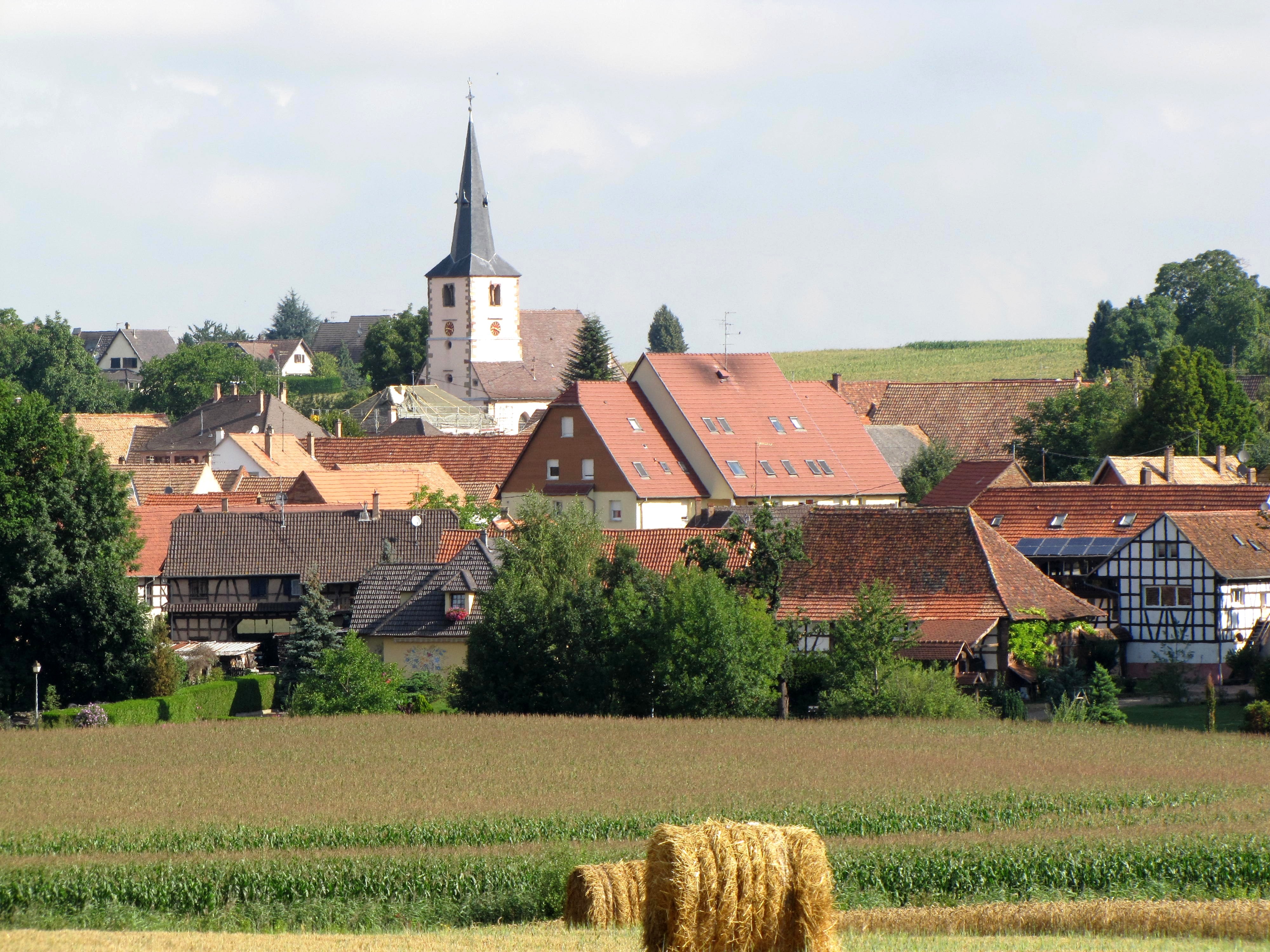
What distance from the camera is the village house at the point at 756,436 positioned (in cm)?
7044

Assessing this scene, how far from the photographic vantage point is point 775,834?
782 inches

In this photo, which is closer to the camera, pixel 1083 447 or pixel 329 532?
pixel 329 532

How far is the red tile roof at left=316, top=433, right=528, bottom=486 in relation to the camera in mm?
85062

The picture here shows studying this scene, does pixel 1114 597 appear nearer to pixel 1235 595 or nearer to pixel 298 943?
pixel 1235 595

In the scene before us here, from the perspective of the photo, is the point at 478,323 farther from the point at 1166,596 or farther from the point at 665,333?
the point at 1166,596

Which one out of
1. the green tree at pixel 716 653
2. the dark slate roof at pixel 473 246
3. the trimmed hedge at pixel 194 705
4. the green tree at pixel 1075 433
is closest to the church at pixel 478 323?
the dark slate roof at pixel 473 246

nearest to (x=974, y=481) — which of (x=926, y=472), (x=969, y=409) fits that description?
(x=926, y=472)

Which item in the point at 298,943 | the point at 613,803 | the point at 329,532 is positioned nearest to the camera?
the point at 298,943

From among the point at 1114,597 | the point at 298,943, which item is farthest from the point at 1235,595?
the point at 298,943

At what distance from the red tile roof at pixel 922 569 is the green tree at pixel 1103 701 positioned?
4220 mm

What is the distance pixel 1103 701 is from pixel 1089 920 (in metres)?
21.6

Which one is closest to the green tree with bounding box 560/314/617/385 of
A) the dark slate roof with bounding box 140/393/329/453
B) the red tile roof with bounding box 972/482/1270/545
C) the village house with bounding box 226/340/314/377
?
the dark slate roof with bounding box 140/393/329/453

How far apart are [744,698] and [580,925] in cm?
2358

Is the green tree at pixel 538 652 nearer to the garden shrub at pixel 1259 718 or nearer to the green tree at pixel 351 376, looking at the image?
the garden shrub at pixel 1259 718
